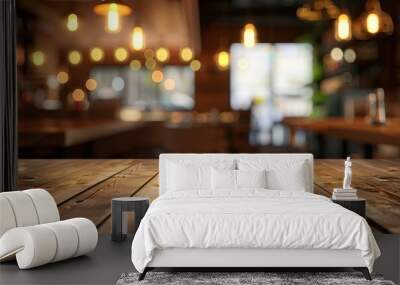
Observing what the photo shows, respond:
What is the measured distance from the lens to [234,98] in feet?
62.5

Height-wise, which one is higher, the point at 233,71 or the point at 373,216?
the point at 233,71

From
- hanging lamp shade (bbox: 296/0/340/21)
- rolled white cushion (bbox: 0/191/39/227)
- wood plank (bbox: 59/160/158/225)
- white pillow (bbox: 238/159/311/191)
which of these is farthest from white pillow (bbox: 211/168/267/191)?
hanging lamp shade (bbox: 296/0/340/21)

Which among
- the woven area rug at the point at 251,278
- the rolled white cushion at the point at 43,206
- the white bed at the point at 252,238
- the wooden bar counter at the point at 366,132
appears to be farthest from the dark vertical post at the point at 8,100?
the wooden bar counter at the point at 366,132

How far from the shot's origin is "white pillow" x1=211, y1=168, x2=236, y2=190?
5.28 m

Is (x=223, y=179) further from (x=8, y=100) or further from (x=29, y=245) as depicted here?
(x=8, y=100)

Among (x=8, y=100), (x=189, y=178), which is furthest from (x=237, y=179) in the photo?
(x=8, y=100)

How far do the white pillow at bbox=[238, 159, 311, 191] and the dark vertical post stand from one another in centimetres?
187

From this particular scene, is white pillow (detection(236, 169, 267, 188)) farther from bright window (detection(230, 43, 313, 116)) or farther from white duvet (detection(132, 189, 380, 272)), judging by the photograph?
bright window (detection(230, 43, 313, 116))

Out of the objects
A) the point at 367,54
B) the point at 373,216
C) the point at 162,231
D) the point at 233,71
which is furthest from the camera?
the point at 233,71

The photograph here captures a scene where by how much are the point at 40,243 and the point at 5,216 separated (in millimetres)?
359

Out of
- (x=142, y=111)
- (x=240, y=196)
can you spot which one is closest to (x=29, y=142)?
(x=240, y=196)

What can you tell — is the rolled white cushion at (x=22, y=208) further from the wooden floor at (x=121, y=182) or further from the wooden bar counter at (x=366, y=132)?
the wooden bar counter at (x=366, y=132)

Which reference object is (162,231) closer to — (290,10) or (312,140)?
(312,140)

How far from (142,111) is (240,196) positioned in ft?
43.6
